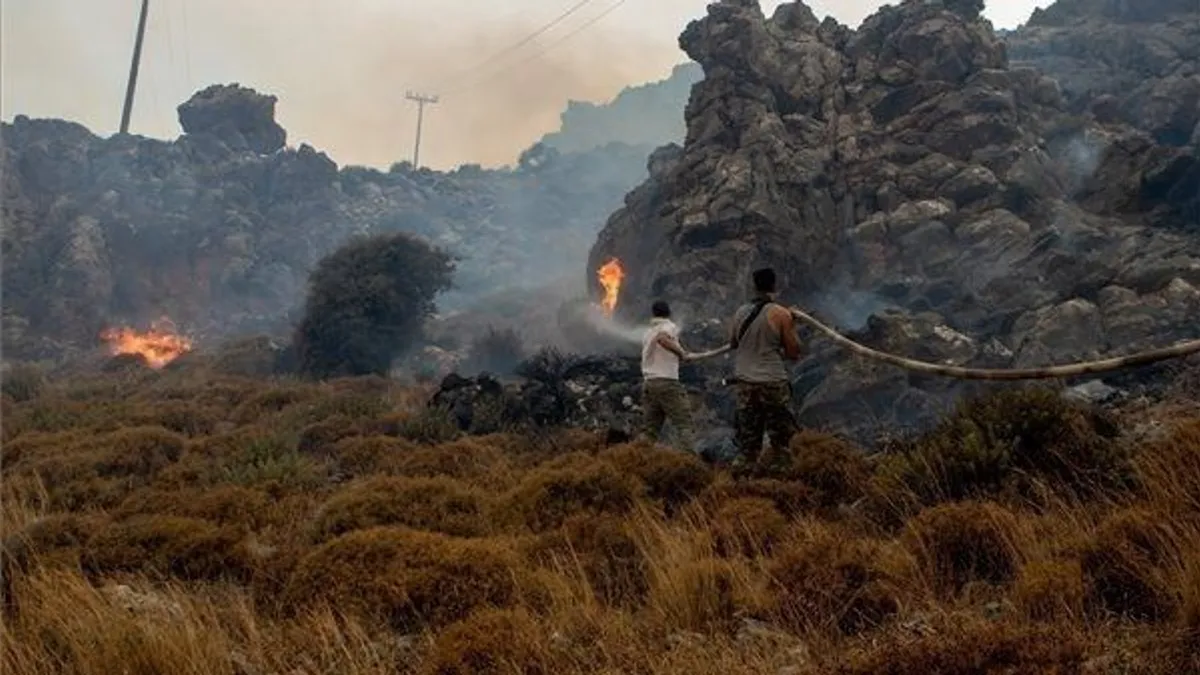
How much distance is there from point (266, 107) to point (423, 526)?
93264mm

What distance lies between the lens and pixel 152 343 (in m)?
50.4

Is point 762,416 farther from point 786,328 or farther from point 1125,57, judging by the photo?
point 1125,57

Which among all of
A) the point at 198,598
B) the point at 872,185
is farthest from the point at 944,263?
the point at 198,598

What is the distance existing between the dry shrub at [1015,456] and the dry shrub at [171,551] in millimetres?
5956

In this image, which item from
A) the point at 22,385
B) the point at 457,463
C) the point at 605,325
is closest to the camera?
the point at 457,463

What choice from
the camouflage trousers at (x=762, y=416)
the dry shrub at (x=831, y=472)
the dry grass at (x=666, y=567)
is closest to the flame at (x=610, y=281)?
the dry grass at (x=666, y=567)

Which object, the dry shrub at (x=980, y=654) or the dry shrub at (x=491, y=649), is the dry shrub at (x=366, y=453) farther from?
the dry shrub at (x=980, y=654)

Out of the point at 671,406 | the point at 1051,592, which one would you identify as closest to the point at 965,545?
the point at 1051,592

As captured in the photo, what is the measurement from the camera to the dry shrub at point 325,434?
15.6 meters

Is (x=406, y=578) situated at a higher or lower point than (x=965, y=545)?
lower

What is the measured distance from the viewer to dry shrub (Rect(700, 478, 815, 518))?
25.1 ft

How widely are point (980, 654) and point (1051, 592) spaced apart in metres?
1.20

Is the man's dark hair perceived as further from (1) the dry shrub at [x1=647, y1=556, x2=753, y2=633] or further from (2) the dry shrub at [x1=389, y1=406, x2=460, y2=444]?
(2) the dry shrub at [x1=389, y1=406, x2=460, y2=444]

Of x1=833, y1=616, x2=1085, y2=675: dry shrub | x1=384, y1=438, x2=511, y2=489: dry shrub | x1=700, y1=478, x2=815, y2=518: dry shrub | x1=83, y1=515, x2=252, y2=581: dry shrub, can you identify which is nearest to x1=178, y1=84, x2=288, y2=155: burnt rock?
x1=384, y1=438, x2=511, y2=489: dry shrub
